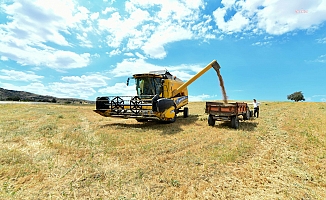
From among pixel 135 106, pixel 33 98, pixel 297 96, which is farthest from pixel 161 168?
pixel 33 98

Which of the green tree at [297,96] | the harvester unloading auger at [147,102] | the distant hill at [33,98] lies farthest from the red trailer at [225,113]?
the green tree at [297,96]

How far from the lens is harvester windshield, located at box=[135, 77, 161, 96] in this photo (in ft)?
44.4

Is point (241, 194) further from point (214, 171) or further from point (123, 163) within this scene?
point (123, 163)

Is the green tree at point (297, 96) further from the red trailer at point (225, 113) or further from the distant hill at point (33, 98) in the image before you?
the distant hill at point (33, 98)

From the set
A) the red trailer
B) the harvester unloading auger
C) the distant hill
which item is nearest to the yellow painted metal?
the harvester unloading auger

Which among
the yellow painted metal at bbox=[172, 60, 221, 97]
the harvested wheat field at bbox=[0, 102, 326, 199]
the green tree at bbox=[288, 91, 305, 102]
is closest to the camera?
the harvested wheat field at bbox=[0, 102, 326, 199]

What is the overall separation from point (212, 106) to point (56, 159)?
346 inches

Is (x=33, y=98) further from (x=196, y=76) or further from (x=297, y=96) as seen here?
(x=297, y=96)

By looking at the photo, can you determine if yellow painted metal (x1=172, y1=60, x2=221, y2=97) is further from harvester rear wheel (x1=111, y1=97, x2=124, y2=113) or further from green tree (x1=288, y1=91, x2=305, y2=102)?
green tree (x1=288, y1=91, x2=305, y2=102)

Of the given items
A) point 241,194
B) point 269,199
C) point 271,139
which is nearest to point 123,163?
point 241,194

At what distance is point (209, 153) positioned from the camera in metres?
6.41

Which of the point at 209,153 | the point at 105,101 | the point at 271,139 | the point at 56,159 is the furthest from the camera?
the point at 105,101

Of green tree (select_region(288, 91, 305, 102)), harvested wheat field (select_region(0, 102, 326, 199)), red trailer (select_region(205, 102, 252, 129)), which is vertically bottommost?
harvested wheat field (select_region(0, 102, 326, 199))

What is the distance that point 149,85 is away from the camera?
13578 millimetres
